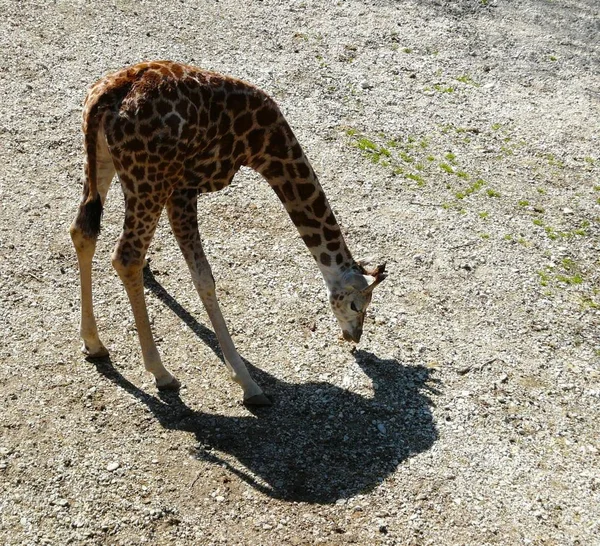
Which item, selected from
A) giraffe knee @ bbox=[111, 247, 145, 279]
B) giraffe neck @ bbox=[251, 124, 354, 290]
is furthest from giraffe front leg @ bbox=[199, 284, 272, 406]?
giraffe neck @ bbox=[251, 124, 354, 290]

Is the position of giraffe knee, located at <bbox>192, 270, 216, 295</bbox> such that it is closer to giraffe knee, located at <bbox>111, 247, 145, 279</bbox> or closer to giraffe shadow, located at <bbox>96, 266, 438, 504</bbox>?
giraffe knee, located at <bbox>111, 247, 145, 279</bbox>

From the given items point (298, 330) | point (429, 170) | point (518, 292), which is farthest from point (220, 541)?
point (429, 170)

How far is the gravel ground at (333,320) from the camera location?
24.8 feet

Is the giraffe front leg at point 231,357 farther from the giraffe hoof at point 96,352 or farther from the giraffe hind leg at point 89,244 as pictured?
the giraffe hoof at point 96,352

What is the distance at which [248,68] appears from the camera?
14414 mm

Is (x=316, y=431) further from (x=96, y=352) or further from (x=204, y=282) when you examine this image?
(x=96, y=352)

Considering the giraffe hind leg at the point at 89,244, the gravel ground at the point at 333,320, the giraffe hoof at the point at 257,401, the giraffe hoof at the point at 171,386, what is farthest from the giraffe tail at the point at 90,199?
the giraffe hoof at the point at 257,401

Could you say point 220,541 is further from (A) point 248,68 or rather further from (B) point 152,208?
(A) point 248,68

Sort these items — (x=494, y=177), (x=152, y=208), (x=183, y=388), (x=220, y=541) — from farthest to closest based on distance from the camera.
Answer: (x=494, y=177), (x=183, y=388), (x=152, y=208), (x=220, y=541)

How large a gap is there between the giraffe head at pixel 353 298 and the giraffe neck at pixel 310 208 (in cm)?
9

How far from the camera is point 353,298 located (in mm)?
8836

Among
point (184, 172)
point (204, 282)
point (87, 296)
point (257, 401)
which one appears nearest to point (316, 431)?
point (257, 401)

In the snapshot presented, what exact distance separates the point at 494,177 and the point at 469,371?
4.17 m

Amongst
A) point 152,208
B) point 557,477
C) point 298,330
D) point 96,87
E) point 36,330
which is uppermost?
point 96,87
